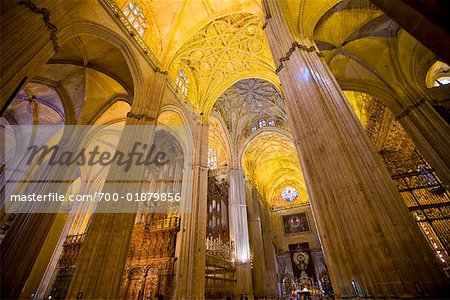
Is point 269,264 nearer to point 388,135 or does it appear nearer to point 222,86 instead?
point 388,135

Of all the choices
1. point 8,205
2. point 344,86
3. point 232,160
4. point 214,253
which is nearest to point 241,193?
point 232,160

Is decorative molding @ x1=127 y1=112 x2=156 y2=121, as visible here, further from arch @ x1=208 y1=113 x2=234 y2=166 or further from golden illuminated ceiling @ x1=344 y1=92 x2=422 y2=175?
golden illuminated ceiling @ x1=344 y1=92 x2=422 y2=175

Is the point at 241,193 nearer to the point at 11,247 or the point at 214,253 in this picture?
the point at 214,253

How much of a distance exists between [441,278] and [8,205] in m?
15.0

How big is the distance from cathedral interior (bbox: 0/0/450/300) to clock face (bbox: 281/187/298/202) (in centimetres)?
1152

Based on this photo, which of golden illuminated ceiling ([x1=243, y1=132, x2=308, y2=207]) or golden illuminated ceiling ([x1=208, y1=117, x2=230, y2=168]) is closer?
golden illuminated ceiling ([x1=208, y1=117, x2=230, y2=168])

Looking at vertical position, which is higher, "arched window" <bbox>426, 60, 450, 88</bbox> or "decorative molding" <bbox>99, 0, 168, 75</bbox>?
"decorative molding" <bbox>99, 0, 168, 75</bbox>

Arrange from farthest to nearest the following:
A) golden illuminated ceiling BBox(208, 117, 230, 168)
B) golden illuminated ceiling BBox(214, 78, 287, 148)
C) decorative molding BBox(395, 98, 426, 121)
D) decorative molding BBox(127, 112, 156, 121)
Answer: golden illuminated ceiling BBox(214, 78, 287, 148)
golden illuminated ceiling BBox(208, 117, 230, 168)
decorative molding BBox(395, 98, 426, 121)
decorative molding BBox(127, 112, 156, 121)

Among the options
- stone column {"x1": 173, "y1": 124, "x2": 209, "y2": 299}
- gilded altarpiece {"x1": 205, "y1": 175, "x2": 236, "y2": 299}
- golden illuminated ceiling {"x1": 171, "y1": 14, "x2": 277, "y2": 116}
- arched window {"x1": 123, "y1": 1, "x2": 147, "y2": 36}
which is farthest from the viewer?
golden illuminated ceiling {"x1": 171, "y1": 14, "x2": 277, "y2": 116}

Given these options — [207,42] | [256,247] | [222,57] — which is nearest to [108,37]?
[207,42]

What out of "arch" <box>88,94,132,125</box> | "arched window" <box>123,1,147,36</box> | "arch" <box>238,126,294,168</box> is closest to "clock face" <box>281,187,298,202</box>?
"arch" <box>238,126,294,168</box>

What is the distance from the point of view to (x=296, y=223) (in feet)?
81.6

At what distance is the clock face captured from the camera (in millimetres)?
26750

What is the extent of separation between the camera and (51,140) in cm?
1071
